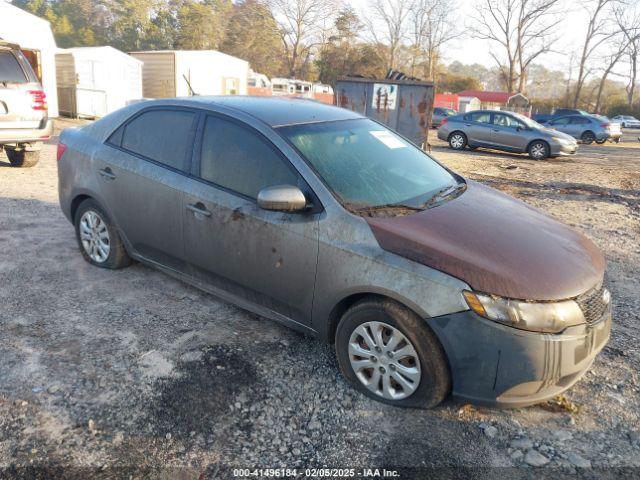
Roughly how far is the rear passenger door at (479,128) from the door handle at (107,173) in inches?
570

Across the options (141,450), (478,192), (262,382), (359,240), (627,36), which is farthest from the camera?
(627,36)

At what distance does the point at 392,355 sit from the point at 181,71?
2464 cm

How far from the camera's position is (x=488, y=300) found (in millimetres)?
2496

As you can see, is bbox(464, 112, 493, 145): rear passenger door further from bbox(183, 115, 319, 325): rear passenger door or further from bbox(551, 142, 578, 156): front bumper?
bbox(183, 115, 319, 325): rear passenger door

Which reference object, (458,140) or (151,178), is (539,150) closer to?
(458,140)

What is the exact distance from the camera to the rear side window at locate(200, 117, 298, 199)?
322 cm

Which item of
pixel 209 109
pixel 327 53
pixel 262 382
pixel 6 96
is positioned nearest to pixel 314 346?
pixel 262 382

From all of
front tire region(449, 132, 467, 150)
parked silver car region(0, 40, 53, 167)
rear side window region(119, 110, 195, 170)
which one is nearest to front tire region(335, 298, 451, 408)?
rear side window region(119, 110, 195, 170)

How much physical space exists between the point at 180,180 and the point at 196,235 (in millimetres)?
421

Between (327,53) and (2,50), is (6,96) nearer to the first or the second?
(2,50)

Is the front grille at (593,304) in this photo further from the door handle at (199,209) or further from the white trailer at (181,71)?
the white trailer at (181,71)

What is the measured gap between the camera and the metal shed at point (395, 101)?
11.7m

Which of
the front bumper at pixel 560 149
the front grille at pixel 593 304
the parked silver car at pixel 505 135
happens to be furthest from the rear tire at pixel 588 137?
the front grille at pixel 593 304

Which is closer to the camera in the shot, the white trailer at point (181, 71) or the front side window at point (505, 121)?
the front side window at point (505, 121)
